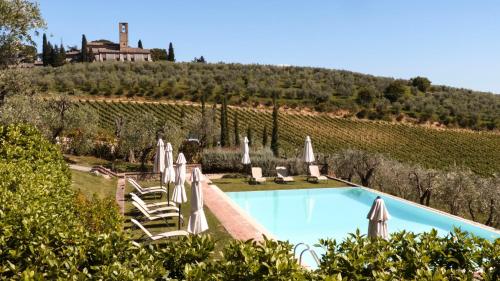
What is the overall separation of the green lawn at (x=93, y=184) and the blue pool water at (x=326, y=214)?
5227 mm

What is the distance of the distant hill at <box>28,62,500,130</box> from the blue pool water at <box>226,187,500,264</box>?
38073 millimetres

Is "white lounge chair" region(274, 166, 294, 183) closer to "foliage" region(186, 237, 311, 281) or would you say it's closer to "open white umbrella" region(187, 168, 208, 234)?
"open white umbrella" region(187, 168, 208, 234)

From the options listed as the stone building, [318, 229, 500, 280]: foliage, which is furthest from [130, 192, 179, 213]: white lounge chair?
the stone building

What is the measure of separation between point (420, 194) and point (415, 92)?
195ft

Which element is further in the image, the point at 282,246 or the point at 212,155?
the point at 212,155

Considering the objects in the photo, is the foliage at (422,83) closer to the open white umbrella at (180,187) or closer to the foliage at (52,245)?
the open white umbrella at (180,187)

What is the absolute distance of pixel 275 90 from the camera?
6259cm

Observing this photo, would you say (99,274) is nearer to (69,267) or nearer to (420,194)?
(69,267)

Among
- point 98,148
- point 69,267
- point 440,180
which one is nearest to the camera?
point 69,267

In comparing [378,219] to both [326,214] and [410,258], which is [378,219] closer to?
[410,258]

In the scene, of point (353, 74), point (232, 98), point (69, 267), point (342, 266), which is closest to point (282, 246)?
point (342, 266)

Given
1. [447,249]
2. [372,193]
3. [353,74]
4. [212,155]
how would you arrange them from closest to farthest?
[447,249] → [372,193] → [212,155] → [353,74]

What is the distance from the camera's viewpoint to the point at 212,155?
74.1 feet

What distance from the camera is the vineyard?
130ft
